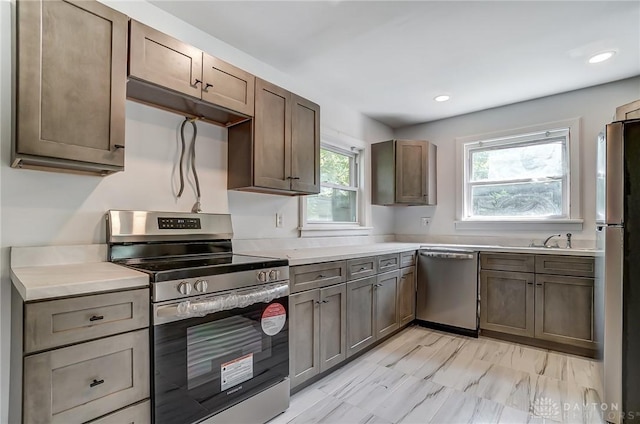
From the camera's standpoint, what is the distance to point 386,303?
300 cm

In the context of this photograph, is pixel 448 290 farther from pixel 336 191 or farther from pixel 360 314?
pixel 336 191

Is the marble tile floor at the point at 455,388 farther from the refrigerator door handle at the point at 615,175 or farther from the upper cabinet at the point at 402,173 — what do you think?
the upper cabinet at the point at 402,173

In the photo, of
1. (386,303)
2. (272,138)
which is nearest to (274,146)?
(272,138)

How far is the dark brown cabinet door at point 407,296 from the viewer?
3246 mm

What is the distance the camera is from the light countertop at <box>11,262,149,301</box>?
1126 mm

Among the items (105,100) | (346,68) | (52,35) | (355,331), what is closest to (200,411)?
(355,331)

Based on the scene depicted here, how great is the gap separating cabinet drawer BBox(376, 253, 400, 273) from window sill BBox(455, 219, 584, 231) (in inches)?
48.9

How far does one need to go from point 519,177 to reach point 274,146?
289 cm

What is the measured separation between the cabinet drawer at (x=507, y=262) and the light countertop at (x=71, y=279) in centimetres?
304

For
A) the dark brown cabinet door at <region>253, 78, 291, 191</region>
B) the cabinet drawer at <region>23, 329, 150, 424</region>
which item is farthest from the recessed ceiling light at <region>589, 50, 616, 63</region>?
the cabinet drawer at <region>23, 329, 150, 424</region>

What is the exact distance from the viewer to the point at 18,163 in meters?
1.47

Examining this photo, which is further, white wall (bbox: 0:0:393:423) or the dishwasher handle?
the dishwasher handle

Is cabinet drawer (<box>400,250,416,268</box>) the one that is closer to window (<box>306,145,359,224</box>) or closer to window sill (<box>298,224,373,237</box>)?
window sill (<box>298,224,373,237</box>)

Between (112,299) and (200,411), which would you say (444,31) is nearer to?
(112,299)
